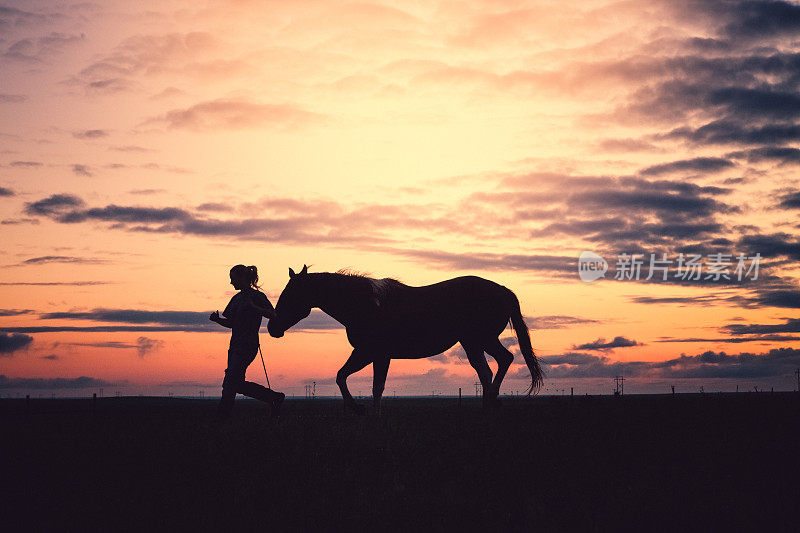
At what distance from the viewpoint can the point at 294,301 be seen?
16016 millimetres

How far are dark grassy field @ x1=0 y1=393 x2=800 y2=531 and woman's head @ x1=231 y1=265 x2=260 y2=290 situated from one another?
2634 millimetres

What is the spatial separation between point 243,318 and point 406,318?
450cm

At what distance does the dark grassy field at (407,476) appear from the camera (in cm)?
717

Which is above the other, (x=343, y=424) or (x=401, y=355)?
(x=401, y=355)

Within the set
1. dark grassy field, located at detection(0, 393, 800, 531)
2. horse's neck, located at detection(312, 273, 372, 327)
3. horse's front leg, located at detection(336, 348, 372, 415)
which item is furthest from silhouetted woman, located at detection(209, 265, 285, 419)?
horse's front leg, located at detection(336, 348, 372, 415)

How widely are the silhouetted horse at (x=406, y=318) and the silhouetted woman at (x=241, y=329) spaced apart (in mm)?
1587

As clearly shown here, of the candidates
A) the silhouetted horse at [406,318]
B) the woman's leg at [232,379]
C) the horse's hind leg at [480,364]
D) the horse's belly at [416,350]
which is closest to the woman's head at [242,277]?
the woman's leg at [232,379]

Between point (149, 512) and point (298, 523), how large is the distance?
1.61 meters

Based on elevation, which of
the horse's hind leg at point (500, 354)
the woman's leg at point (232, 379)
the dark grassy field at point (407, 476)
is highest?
the horse's hind leg at point (500, 354)

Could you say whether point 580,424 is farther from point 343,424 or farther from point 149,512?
point 149,512

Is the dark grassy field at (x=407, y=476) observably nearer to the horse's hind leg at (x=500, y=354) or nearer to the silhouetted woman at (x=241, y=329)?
the silhouetted woman at (x=241, y=329)

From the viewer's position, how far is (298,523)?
7.06m

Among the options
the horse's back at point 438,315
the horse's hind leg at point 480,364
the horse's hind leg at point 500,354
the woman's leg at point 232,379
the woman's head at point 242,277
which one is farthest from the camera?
the horse's hind leg at point 500,354

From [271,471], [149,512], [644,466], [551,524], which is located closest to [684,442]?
[644,466]
